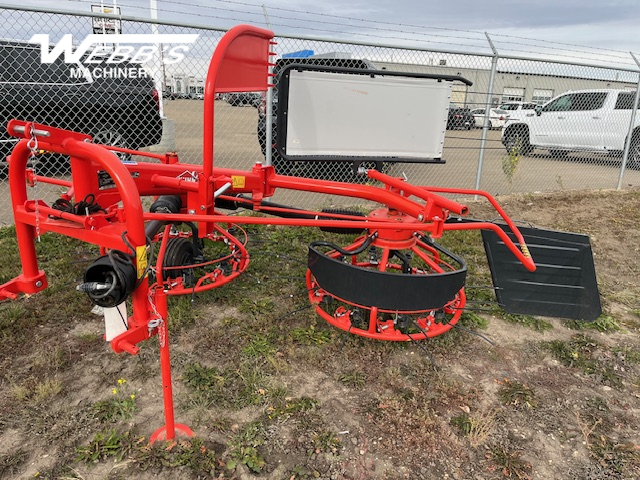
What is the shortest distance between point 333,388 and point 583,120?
36.9 feet

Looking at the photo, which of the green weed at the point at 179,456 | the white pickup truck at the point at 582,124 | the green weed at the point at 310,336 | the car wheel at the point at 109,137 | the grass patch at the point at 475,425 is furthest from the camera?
the white pickup truck at the point at 582,124

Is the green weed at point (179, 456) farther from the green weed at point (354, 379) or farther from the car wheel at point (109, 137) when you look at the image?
the car wheel at point (109, 137)

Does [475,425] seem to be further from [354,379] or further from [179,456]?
[179,456]

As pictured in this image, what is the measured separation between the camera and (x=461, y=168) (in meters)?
12.1

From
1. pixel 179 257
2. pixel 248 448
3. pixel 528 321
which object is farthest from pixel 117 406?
pixel 528 321

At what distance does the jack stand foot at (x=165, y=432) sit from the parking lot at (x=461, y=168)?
16.7 ft

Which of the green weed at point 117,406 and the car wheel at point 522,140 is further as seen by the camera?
the car wheel at point 522,140

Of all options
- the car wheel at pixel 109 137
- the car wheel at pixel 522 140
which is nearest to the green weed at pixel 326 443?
the car wheel at pixel 109 137

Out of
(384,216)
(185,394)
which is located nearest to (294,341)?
(185,394)

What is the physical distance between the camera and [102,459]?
2293 millimetres

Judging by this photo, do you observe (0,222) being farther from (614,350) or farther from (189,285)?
(614,350)

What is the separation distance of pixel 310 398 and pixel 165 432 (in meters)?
0.83

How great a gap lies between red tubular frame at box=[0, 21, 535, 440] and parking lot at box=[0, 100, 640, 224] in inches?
161

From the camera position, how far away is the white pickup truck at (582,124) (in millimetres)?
10734
